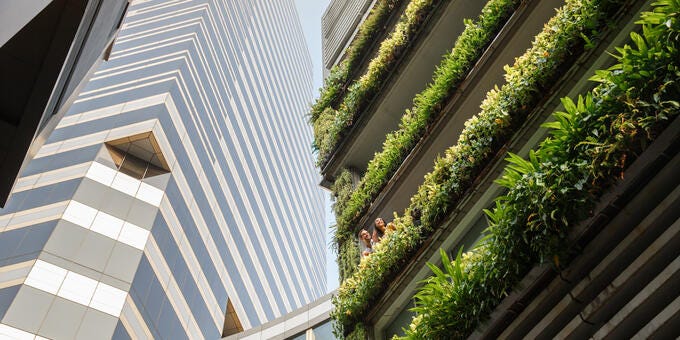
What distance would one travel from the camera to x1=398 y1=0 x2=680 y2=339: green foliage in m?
→ 6.53

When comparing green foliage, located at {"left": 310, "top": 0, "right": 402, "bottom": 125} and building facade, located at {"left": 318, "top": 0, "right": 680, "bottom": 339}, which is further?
green foliage, located at {"left": 310, "top": 0, "right": 402, "bottom": 125}

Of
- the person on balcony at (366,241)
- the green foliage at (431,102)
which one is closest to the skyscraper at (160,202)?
the green foliage at (431,102)

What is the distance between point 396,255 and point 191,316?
33546 mm

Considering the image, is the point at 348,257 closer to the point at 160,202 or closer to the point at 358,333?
the point at 358,333

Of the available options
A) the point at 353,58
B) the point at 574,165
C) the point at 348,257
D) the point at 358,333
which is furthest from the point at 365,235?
the point at 353,58

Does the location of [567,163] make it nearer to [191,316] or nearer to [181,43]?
[191,316]

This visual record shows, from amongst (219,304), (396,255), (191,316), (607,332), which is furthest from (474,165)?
(219,304)

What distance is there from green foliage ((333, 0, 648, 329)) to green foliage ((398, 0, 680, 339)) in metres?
0.03

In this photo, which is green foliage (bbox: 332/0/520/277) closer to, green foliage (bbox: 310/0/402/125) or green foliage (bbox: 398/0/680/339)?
green foliage (bbox: 310/0/402/125)

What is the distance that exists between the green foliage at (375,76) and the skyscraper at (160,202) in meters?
21.5

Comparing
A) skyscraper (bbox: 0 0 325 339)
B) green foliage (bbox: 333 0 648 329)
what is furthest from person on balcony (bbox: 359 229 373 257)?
skyscraper (bbox: 0 0 325 339)

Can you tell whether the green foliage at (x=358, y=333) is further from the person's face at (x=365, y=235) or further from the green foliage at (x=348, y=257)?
the person's face at (x=365, y=235)

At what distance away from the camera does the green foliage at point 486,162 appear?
25.1 ft

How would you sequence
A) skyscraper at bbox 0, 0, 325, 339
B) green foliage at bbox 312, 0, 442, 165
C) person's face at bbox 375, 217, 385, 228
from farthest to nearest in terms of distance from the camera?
skyscraper at bbox 0, 0, 325, 339 < green foliage at bbox 312, 0, 442, 165 < person's face at bbox 375, 217, 385, 228
